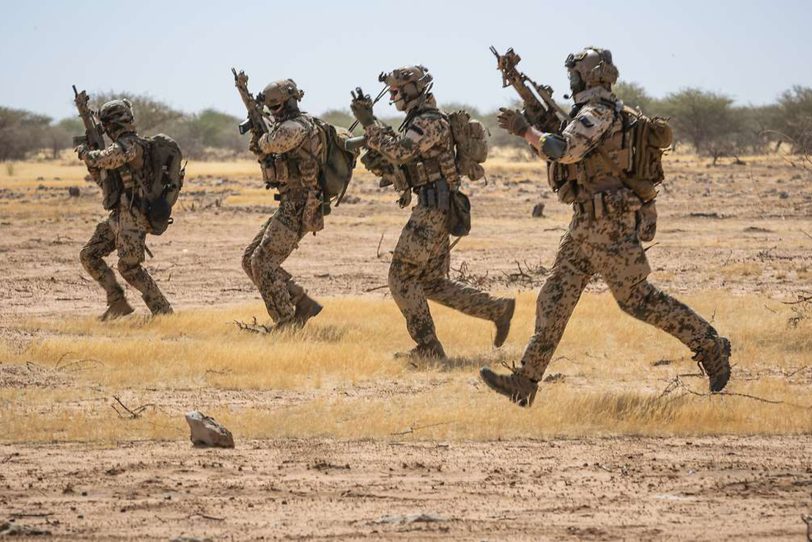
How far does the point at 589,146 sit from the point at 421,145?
230cm

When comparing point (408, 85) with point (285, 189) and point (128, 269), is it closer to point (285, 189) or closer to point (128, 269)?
point (285, 189)

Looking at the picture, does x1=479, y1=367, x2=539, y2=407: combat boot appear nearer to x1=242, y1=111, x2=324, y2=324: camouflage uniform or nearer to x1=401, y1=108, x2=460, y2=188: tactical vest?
x1=401, y1=108, x2=460, y2=188: tactical vest

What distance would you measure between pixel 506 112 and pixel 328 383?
8.99ft

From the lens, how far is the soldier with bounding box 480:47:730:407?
27.6 ft

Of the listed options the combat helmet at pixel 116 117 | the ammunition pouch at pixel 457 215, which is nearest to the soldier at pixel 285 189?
the combat helmet at pixel 116 117

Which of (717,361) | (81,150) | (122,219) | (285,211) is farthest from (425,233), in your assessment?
(81,150)

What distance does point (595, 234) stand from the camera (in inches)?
340

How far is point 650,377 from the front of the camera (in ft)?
33.9

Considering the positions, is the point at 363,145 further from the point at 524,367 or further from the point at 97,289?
the point at 97,289

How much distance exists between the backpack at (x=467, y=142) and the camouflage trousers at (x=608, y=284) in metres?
1.93

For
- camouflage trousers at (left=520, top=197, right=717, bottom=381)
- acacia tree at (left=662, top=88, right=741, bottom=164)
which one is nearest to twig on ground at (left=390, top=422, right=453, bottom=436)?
camouflage trousers at (left=520, top=197, right=717, bottom=381)

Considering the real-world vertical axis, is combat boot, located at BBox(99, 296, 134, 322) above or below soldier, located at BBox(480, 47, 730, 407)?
below

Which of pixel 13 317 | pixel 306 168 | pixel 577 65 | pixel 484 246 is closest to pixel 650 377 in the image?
pixel 577 65

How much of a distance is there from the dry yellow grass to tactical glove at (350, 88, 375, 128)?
1.90 meters
